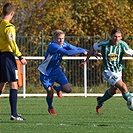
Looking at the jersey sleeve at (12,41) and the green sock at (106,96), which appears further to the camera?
the green sock at (106,96)

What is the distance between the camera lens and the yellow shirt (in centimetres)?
1210

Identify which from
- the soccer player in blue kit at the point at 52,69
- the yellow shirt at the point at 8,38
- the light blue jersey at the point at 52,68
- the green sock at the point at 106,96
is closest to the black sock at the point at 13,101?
the yellow shirt at the point at 8,38

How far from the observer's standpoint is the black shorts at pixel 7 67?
484 inches

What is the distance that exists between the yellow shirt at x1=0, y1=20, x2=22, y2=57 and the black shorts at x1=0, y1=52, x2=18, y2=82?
10 centimetres

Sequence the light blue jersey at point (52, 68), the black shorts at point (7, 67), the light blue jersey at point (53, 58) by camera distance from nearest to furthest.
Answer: the black shorts at point (7, 67) → the light blue jersey at point (53, 58) → the light blue jersey at point (52, 68)

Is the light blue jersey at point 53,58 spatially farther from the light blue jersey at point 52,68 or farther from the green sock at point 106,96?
the green sock at point 106,96

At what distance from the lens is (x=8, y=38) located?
1211 cm

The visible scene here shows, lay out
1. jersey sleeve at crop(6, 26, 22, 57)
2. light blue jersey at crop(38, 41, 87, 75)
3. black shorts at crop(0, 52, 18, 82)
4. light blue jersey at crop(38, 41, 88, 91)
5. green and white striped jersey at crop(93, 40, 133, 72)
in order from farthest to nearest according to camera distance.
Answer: light blue jersey at crop(38, 41, 88, 91), light blue jersey at crop(38, 41, 87, 75), green and white striped jersey at crop(93, 40, 133, 72), black shorts at crop(0, 52, 18, 82), jersey sleeve at crop(6, 26, 22, 57)

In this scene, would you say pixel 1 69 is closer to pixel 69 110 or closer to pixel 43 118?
pixel 43 118

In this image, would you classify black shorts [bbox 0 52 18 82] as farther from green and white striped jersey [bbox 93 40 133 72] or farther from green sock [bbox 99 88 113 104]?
green sock [bbox 99 88 113 104]

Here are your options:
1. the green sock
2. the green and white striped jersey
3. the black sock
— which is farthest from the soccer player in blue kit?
the black sock

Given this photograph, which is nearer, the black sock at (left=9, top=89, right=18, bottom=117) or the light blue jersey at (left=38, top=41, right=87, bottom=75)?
the black sock at (left=9, top=89, right=18, bottom=117)

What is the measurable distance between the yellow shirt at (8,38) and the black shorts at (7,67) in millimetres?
104

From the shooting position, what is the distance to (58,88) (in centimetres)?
1483
